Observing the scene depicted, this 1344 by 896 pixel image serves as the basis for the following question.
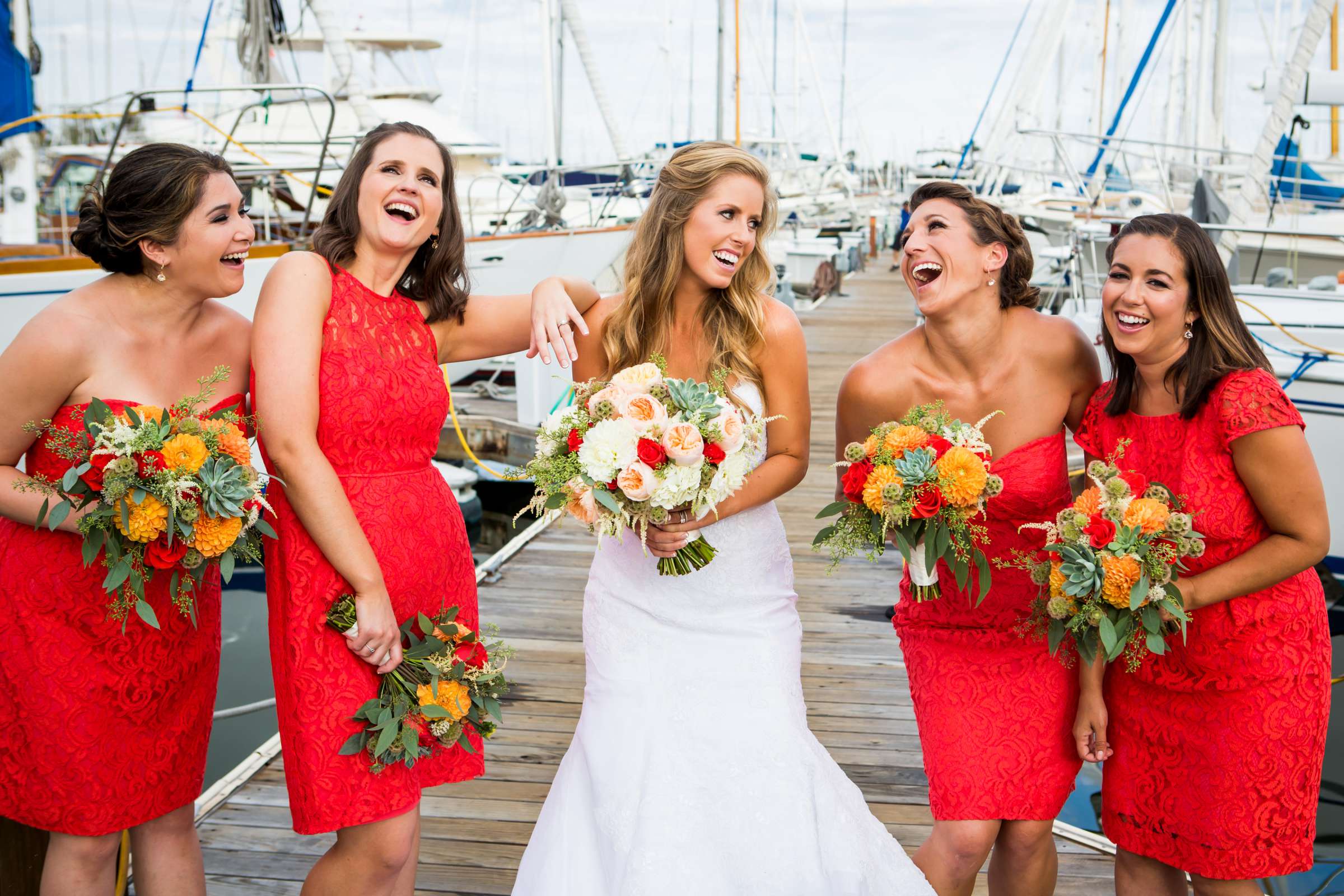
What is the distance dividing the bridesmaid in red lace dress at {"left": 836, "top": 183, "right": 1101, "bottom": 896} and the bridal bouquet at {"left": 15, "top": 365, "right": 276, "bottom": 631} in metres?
1.86

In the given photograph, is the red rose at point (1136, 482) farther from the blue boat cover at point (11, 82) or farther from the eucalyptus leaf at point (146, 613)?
the blue boat cover at point (11, 82)

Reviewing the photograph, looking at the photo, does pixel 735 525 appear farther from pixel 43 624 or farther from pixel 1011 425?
pixel 43 624

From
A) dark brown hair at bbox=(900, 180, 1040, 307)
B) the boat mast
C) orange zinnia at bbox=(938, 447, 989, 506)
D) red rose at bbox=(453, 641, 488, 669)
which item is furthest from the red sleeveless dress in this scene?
the boat mast

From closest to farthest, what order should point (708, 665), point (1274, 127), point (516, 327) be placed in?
point (708, 665)
point (516, 327)
point (1274, 127)

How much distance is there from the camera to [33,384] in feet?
8.84

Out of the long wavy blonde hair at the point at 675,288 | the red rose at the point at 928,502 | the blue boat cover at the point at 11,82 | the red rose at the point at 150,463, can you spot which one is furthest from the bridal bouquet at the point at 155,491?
the blue boat cover at the point at 11,82

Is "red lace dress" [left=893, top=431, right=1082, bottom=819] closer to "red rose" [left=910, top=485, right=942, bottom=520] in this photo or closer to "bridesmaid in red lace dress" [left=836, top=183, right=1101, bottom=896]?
"bridesmaid in red lace dress" [left=836, top=183, right=1101, bottom=896]

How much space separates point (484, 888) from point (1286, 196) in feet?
35.6

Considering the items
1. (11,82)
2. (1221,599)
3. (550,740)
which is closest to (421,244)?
(1221,599)

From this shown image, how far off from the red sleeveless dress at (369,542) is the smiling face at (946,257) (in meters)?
1.45

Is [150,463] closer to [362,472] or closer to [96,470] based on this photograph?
[96,470]

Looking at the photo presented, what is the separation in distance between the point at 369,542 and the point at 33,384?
896mm

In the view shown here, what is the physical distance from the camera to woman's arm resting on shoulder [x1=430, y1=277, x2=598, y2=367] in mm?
3090

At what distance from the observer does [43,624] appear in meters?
2.76
